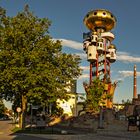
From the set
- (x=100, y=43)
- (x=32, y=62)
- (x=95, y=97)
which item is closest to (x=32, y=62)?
(x=32, y=62)

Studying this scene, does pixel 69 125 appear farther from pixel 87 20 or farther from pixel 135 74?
pixel 87 20

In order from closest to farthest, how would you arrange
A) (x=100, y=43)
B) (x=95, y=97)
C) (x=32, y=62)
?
(x=32, y=62), (x=95, y=97), (x=100, y=43)

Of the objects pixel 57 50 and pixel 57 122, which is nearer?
pixel 57 50

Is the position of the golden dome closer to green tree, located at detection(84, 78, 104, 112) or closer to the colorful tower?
the colorful tower

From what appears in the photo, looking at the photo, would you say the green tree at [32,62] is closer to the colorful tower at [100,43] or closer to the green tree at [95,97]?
the green tree at [95,97]

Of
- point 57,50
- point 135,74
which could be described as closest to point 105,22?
point 135,74

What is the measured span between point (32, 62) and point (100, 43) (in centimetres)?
8457

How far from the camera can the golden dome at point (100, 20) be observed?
419ft

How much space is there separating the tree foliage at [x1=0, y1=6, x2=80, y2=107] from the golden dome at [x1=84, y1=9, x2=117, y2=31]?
81247 mm

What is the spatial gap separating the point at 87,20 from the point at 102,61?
15151 millimetres

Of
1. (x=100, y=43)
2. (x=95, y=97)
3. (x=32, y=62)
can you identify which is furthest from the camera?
(x=100, y=43)

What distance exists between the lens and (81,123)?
59688mm

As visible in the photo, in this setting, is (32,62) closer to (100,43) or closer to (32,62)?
(32,62)

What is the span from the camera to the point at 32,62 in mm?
44406
